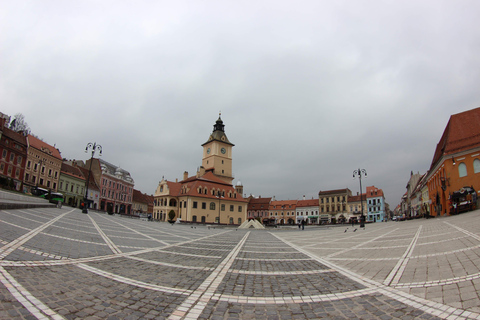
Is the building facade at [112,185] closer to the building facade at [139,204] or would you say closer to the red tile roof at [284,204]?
the building facade at [139,204]

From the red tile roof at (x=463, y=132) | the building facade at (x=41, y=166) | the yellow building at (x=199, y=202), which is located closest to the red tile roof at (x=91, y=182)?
the building facade at (x=41, y=166)

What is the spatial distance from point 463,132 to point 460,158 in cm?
386

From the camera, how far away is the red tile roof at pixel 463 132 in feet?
95.3

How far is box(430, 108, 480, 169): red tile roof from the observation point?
29.1 m

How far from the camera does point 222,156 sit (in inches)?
2987

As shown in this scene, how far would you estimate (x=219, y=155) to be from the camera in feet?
247

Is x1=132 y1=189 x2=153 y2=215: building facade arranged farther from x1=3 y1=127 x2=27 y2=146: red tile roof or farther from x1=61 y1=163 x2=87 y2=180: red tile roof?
x1=3 y1=127 x2=27 y2=146: red tile roof

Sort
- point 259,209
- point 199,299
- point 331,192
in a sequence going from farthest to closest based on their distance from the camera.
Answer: point 259,209 < point 331,192 < point 199,299

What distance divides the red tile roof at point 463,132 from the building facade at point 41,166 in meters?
71.7

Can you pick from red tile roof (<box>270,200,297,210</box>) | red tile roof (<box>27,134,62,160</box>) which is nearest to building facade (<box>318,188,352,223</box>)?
red tile roof (<box>270,200,297,210</box>)

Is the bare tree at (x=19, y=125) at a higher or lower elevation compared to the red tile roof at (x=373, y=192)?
higher

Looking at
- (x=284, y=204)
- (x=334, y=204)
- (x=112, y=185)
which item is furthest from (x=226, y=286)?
(x=284, y=204)

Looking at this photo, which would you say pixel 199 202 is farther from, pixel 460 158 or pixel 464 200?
pixel 460 158

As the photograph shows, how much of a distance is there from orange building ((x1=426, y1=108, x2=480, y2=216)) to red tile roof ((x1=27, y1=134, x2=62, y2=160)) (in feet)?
238
